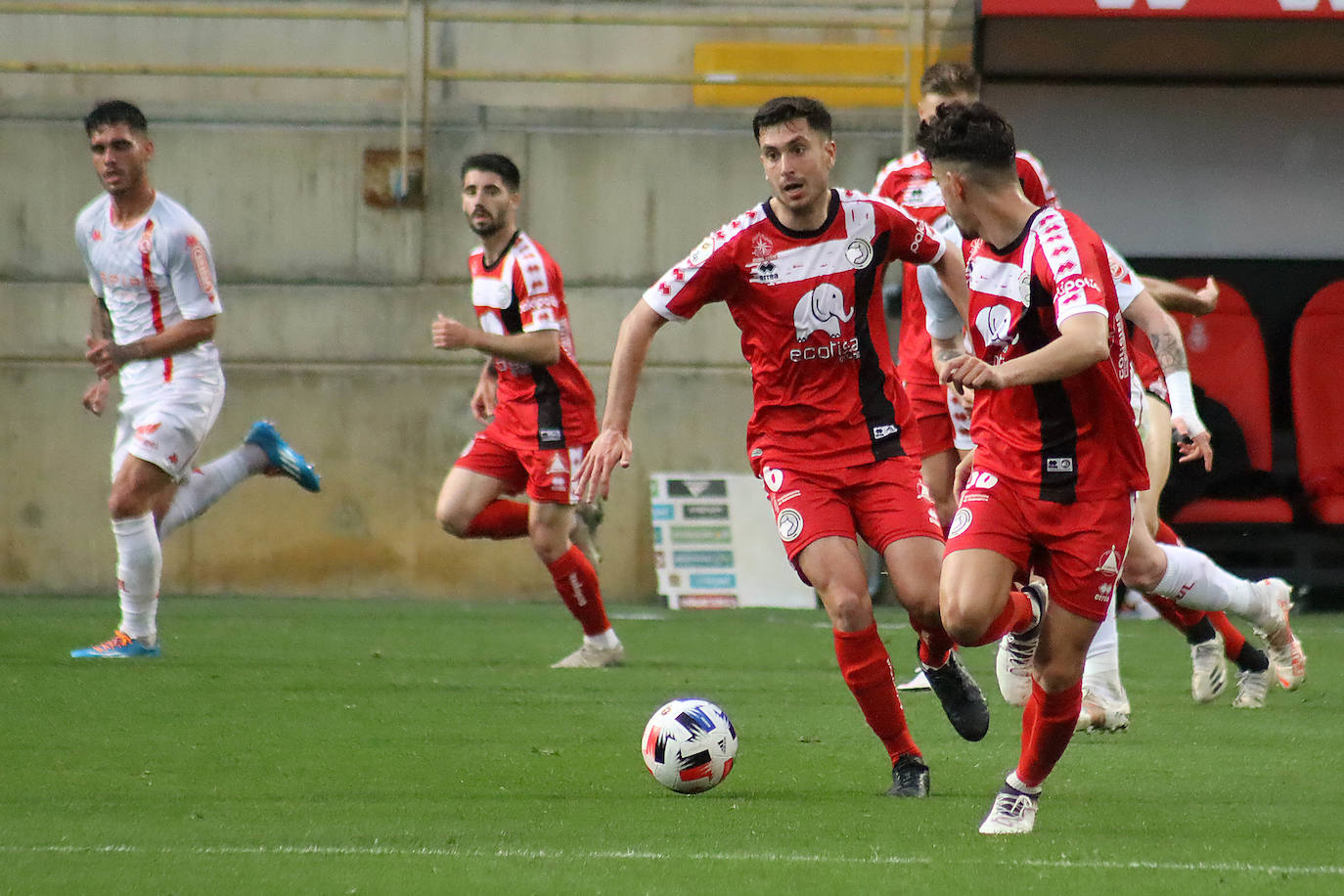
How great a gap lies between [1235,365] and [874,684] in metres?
7.63

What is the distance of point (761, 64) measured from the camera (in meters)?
13.6

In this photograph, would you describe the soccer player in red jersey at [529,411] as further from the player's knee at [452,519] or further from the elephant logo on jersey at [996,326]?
the elephant logo on jersey at [996,326]

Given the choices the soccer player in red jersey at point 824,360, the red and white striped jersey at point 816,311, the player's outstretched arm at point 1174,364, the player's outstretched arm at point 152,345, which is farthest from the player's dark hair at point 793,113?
the player's outstretched arm at point 152,345

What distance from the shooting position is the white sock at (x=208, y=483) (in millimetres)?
9477

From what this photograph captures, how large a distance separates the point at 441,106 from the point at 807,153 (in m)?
7.46

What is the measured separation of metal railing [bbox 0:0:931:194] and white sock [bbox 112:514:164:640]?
4417 mm

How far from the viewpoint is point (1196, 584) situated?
688cm

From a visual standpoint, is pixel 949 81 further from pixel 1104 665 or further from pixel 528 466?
pixel 528 466

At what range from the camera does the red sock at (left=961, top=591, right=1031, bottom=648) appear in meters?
4.85

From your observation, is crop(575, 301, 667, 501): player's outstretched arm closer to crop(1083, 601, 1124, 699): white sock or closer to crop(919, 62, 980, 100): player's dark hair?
crop(1083, 601, 1124, 699): white sock

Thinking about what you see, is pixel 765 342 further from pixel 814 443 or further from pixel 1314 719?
pixel 1314 719

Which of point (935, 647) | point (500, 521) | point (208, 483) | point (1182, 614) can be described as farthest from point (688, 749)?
point (208, 483)

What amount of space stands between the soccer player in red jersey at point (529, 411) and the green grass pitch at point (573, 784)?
540 millimetres

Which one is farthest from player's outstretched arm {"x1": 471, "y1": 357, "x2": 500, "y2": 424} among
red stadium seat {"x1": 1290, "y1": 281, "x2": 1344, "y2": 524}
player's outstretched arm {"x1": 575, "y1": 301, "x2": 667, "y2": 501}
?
red stadium seat {"x1": 1290, "y1": 281, "x2": 1344, "y2": 524}
